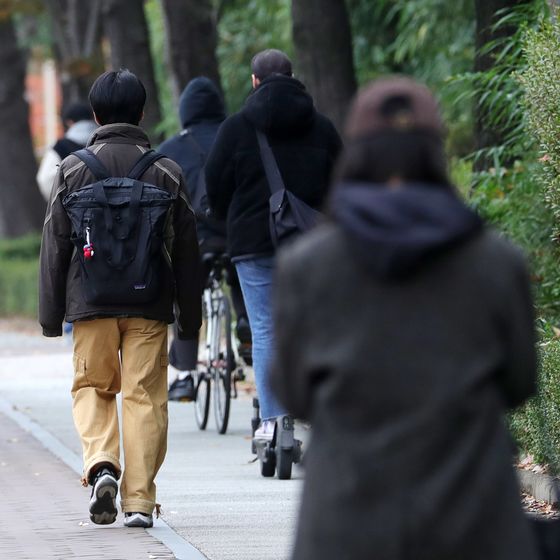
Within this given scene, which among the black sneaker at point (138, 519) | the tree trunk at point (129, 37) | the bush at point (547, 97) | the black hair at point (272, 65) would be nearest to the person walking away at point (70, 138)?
the tree trunk at point (129, 37)

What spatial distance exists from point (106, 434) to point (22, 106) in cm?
2238

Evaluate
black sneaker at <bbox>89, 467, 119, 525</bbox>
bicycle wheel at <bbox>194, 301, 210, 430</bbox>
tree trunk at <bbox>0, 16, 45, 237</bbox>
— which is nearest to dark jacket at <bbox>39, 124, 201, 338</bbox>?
black sneaker at <bbox>89, 467, 119, 525</bbox>

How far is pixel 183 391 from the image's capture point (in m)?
10.5

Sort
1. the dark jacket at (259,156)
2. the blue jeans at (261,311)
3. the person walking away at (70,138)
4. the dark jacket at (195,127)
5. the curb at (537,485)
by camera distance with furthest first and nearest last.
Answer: the person walking away at (70,138)
the dark jacket at (195,127)
the blue jeans at (261,311)
the dark jacket at (259,156)
the curb at (537,485)

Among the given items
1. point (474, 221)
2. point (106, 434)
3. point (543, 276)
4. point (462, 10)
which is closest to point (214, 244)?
point (543, 276)

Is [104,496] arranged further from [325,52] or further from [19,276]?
[19,276]

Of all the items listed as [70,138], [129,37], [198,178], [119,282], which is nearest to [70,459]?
[198,178]

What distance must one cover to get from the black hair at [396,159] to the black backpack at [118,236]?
12.0ft

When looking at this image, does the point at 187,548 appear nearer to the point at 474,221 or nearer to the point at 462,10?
the point at 474,221

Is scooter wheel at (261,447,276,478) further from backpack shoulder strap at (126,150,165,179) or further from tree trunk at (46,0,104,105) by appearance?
tree trunk at (46,0,104,105)

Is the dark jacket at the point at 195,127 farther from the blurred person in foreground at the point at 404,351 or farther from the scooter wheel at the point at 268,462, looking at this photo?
the blurred person in foreground at the point at 404,351

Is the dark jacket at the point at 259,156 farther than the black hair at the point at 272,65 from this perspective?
No

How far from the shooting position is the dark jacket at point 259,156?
7.92 metres

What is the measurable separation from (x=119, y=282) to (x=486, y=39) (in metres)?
5.89
